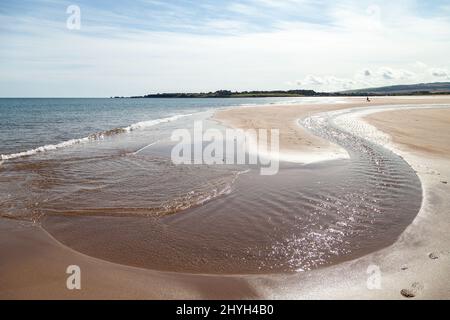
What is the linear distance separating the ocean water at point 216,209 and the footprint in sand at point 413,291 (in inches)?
44.8

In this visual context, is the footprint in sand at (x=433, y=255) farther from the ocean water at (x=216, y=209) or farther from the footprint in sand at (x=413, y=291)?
the footprint in sand at (x=413, y=291)

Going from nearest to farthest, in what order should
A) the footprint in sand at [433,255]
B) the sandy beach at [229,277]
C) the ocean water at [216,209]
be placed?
the sandy beach at [229,277] < the footprint in sand at [433,255] < the ocean water at [216,209]

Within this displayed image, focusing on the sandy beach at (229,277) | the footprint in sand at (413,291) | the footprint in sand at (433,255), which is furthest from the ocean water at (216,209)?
the footprint in sand at (413,291)

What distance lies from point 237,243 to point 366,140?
1490cm

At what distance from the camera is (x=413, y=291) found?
469 cm

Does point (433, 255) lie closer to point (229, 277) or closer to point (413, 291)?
point (413, 291)

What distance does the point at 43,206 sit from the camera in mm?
8625

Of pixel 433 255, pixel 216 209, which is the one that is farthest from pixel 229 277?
pixel 433 255

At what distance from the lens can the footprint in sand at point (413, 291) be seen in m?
4.61

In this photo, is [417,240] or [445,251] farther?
[417,240]

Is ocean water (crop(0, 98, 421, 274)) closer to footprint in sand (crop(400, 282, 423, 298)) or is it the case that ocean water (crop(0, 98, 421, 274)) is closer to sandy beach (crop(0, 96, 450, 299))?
sandy beach (crop(0, 96, 450, 299))

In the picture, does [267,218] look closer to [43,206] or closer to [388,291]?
[388,291]
